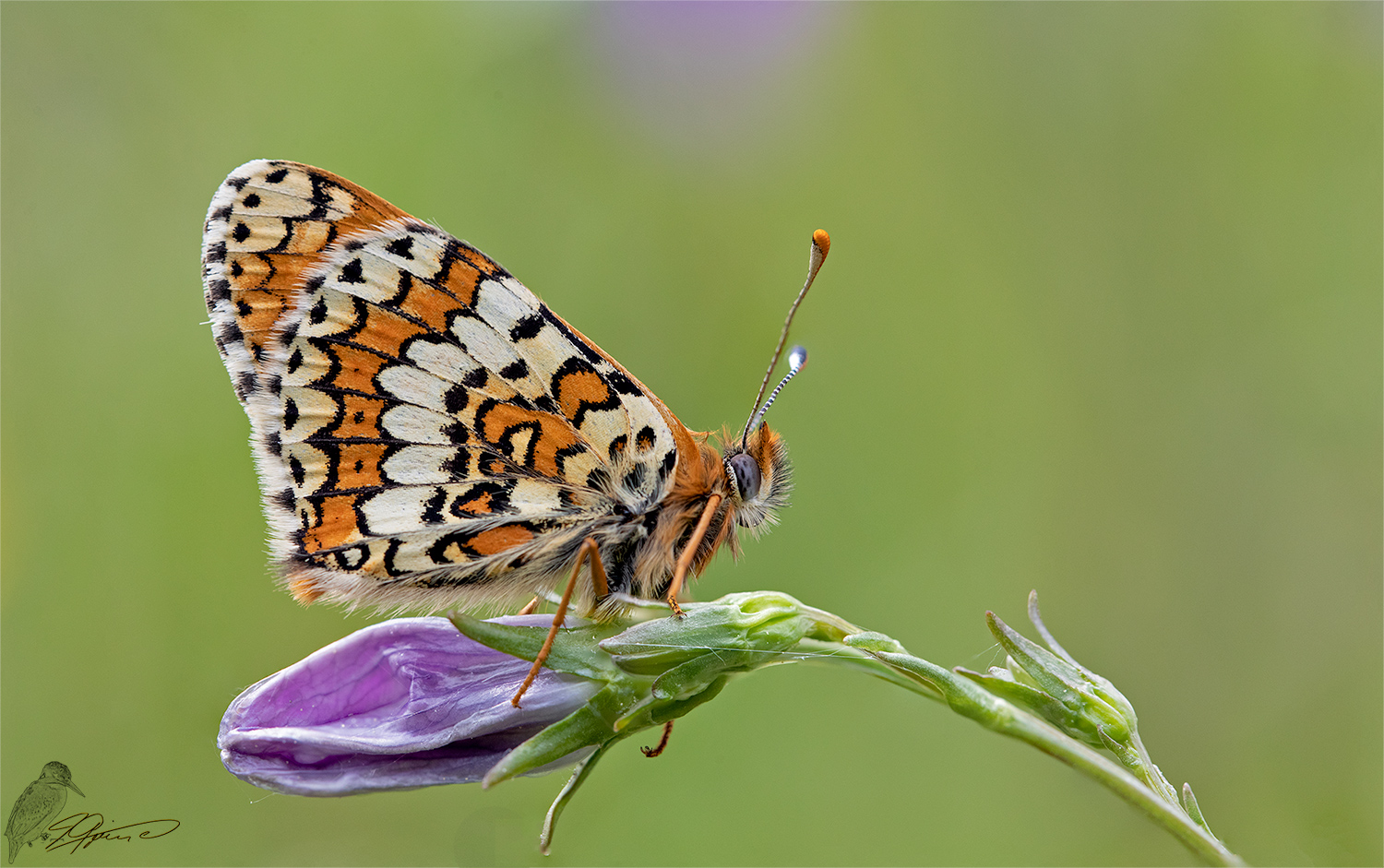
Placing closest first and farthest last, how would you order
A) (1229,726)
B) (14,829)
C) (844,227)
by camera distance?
1. (14,829)
2. (1229,726)
3. (844,227)

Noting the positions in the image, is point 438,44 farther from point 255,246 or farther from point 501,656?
point 501,656

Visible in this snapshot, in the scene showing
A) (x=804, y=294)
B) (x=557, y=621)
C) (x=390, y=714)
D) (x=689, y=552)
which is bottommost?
(x=390, y=714)

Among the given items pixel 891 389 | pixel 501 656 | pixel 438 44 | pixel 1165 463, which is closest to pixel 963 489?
pixel 891 389

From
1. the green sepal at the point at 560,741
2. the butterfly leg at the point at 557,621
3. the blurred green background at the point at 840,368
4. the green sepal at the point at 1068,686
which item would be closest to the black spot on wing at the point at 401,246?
the butterfly leg at the point at 557,621

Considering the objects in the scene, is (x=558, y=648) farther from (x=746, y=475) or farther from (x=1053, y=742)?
(x=1053, y=742)

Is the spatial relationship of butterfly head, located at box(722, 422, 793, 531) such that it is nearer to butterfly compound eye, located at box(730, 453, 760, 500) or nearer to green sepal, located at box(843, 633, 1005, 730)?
butterfly compound eye, located at box(730, 453, 760, 500)
